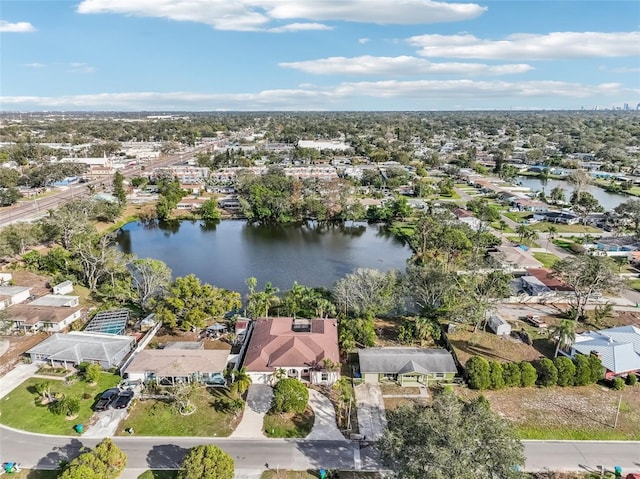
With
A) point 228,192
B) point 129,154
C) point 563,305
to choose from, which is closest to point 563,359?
Result: point 563,305

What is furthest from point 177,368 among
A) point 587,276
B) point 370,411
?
point 587,276

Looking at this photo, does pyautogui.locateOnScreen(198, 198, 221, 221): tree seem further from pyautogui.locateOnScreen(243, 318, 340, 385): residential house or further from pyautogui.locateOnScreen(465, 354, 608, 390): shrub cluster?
pyautogui.locateOnScreen(465, 354, 608, 390): shrub cluster

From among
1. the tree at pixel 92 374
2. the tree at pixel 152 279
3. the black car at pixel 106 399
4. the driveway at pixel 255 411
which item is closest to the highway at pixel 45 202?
the tree at pixel 152 279

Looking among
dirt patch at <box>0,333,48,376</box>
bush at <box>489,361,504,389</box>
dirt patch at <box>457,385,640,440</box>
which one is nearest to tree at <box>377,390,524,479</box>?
→ dirt patch at <box>457,385,640,440</box>

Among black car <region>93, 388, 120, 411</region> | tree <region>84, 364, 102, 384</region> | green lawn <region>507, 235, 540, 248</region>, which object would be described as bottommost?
black car <region>93, 388, 120, 411</region>

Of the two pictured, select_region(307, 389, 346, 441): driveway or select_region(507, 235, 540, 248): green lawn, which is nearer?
select_region(307, 389, 346, 441): driveway

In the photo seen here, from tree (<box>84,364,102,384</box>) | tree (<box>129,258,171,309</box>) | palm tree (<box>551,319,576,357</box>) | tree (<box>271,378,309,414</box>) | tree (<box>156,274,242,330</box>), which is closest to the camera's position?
tree (<box>271,378,309,414</box>)
